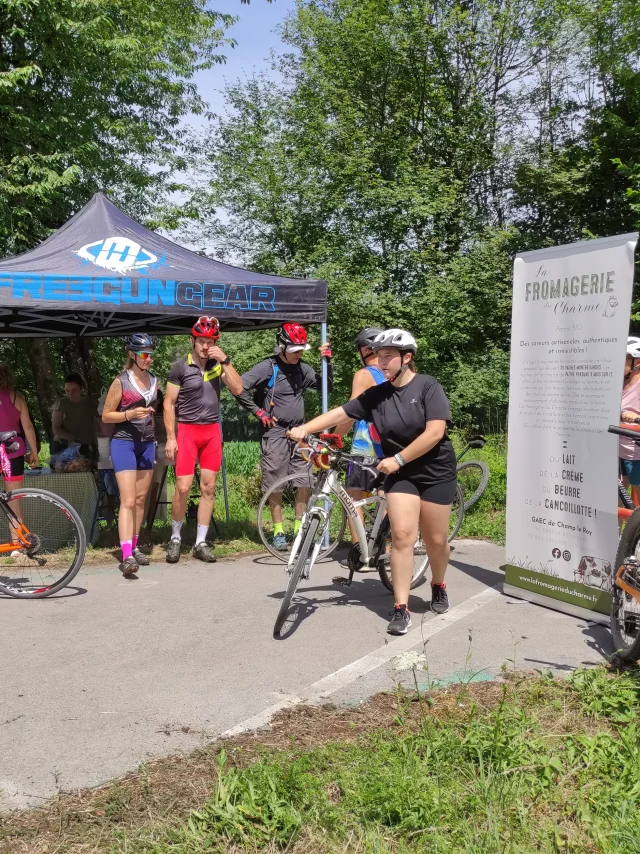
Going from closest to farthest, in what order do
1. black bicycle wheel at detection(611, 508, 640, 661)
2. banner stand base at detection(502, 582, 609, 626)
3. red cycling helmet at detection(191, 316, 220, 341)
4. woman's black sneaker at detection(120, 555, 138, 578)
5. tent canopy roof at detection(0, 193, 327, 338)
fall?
1. black bicycle wheel at detection(611, 508, 640, 661)
2. banner stand base at detection(502, 582, 609, 626)
3. woman's black sneaker at detection(120, 555, 138, 578)
4. tent canopy roof at detection(0, 193, 327, 338)
5. red cycling helmet at detection(191, 316, 220, 341)

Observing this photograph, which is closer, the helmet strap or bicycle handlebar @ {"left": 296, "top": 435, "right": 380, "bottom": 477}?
the helmet strap

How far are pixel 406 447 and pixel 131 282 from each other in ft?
11.3

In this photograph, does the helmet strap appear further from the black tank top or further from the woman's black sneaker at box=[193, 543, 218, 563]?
the woman's black sneaker at box=[193, 543, 218, 563]

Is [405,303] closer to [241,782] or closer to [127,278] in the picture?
[127,278]

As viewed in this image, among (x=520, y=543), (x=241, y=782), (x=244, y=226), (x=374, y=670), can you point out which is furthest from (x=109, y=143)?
(x=241, y=782)

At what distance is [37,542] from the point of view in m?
6.46

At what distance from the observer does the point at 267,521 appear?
33.4 ft

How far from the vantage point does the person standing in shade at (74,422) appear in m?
9.80

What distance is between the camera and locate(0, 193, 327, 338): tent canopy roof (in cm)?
725

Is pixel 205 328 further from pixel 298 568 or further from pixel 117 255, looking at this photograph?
pixel 298 568

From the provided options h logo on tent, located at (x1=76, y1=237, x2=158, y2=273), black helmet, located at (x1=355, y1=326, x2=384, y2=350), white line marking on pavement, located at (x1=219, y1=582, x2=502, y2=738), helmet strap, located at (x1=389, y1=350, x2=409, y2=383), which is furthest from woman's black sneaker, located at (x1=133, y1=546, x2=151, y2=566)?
helmet strap, located at (x1=389, y1=350, x2=409, y2=383)

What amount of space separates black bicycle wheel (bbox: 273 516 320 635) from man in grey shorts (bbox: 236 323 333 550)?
8.78 ft

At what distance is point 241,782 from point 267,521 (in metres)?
7.05

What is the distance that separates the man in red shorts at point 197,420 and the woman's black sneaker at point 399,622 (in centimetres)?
279
